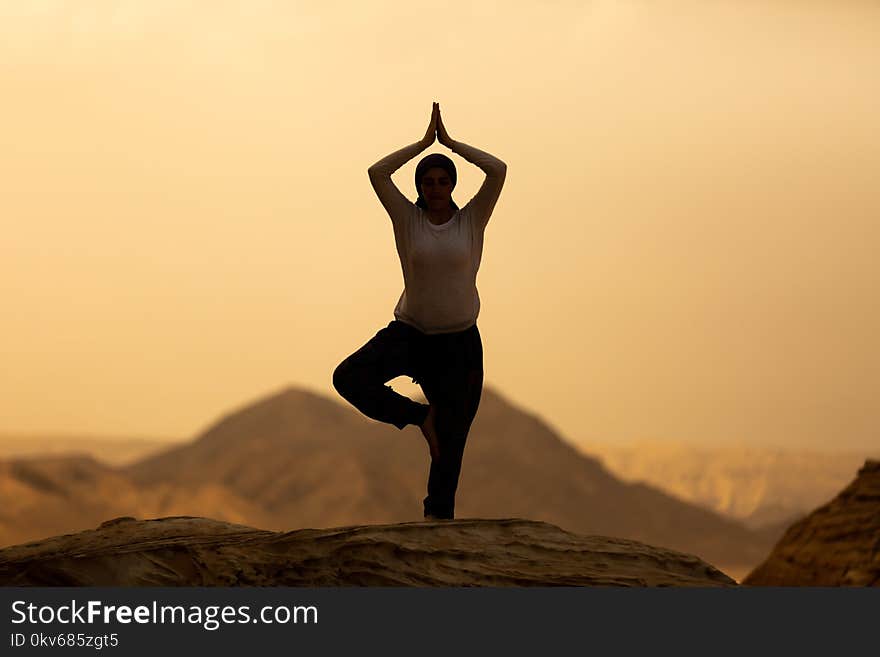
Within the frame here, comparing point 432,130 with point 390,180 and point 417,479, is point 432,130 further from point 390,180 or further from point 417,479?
point 417,479

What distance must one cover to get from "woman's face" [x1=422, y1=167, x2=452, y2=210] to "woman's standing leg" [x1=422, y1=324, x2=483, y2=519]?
0.85m

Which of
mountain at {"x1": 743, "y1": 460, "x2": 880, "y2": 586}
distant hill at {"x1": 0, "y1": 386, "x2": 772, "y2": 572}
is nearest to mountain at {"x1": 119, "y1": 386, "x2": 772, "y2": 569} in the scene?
distant hill at {"x1": 0, "y1": 386, "x2": 772, "y2": 572}

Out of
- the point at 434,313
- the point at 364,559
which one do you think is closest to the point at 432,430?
the point at 434,313

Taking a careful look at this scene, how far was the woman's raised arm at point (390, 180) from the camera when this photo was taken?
9.11m

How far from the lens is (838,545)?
1424cm

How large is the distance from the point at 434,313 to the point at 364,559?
170cm

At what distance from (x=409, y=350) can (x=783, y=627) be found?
308cm

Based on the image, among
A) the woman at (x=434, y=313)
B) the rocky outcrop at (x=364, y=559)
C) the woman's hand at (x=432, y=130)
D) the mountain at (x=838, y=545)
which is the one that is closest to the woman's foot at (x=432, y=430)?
the woman at (x=434, y=313)

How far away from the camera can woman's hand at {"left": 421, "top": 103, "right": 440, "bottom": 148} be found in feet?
30.1

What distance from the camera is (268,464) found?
43.2 meters

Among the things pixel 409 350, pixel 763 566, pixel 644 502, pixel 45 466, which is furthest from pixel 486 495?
pixel 409 350

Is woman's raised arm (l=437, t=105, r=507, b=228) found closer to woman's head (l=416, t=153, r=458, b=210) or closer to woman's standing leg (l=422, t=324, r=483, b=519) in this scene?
woman's head (l=416, t=153, r=458, b=210)

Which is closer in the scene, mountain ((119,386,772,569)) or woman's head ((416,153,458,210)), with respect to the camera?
woman's head ((416,153,458,210))

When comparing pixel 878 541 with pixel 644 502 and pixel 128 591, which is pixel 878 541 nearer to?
pixel 128 591
